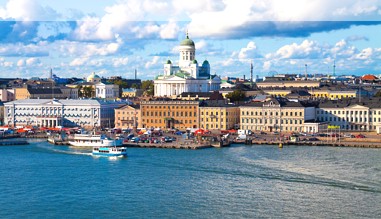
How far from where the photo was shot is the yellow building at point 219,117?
3847 centimetres

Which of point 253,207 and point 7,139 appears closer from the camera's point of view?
point 253,207

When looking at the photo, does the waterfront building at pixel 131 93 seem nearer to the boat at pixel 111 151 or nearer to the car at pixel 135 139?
the car at pixel 135 139

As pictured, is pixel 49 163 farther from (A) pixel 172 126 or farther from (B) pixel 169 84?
(B) pixel 169 84

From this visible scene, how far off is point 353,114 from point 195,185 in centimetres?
1809

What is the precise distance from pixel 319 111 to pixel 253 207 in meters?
21.0

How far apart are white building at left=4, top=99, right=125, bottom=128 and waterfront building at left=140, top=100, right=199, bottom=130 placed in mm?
2506

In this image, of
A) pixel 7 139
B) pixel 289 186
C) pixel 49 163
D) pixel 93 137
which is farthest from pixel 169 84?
pixel 289 186

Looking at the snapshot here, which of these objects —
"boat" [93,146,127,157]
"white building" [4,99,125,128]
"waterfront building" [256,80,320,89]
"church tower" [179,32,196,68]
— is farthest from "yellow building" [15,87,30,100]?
"boat" [93,146,127,157]

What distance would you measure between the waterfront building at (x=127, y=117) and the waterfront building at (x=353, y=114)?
9097 mm

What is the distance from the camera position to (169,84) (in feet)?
182

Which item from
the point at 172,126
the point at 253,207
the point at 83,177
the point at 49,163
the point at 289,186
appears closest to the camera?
the point at 253,207

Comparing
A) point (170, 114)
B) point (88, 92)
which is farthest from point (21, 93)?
point (170, 114)

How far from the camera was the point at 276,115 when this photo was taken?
122ft

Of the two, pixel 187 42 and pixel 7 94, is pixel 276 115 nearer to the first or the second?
pixel 187 42
